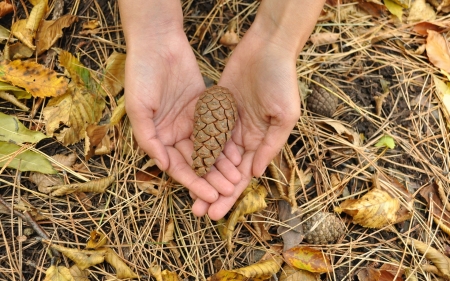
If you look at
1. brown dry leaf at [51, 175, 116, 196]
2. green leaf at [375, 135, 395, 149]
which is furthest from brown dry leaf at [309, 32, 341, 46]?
brown dry leaf at [51, 175, 116, 196]

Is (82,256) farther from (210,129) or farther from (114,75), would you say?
(114,75)

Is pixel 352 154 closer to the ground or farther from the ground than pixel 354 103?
closer to the ground

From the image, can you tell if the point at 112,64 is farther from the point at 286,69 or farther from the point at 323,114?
the point at 323,114

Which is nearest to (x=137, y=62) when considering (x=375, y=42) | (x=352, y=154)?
(x=352, y=154)

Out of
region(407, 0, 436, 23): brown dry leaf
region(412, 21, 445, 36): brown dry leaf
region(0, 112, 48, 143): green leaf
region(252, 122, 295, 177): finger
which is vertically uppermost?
region(407, 0, 436, 23): brown dry leaf

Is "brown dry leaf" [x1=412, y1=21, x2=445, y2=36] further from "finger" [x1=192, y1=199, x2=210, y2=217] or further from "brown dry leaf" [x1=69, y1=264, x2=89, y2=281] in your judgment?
"brown dry leaf" [x1=69, y1=264, x2=89, y2=281]

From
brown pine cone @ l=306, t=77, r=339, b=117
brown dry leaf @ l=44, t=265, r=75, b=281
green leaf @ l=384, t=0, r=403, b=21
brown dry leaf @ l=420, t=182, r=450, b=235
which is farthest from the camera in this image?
green leaf @ l=384, t=0, r=403, b=21
